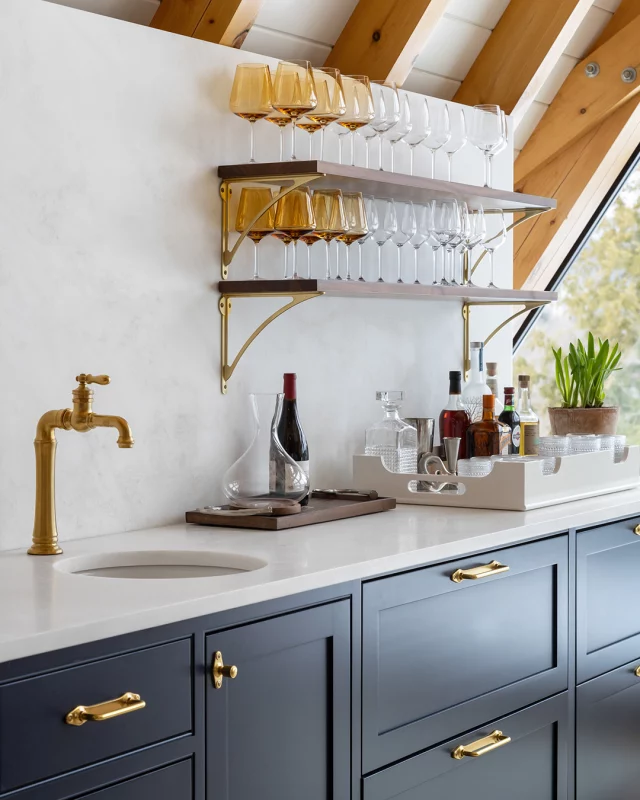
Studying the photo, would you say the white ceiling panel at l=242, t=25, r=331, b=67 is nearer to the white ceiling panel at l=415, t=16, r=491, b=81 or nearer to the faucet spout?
the white ceiling panel at l=415, t=16, r=491, b=81

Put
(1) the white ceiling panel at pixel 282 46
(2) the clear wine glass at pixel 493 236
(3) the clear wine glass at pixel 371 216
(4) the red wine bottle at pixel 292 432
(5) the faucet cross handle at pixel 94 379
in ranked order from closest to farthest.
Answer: (5) the faucet cross handle at pixel 94 379 < (4) the red wine bottle at pixel 292 432 < (3) the clear wine glass at pixel 371 216 < (1) the white ceiling panel at pixel 282 46 < (2) the clear wine glass at pixel 493 236

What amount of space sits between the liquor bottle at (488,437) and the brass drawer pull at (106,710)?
1615 millimetres

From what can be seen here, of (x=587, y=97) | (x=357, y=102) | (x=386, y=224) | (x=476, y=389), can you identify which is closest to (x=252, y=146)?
(x=357, y=102)

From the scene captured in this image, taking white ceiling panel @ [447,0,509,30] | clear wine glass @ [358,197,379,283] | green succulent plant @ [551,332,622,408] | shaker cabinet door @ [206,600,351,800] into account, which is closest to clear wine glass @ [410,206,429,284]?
clear wine glass @ [358,197,379,283]

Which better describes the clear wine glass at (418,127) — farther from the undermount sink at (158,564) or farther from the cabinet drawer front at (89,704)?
the cabinet drawer front at (89,704)

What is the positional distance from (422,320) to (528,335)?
1622 mm

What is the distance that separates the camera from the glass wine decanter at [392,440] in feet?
9.52

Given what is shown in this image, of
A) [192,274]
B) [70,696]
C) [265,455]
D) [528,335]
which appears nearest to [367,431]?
[265,455]

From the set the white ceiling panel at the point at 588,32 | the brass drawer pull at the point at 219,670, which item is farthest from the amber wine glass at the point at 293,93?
the white ceiling panel at the point at 588,32

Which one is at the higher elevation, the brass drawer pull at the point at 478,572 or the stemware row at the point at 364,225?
the stemware row at the point at 364,225

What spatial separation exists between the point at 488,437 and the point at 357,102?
3.10ft

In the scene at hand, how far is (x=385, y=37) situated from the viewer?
3.11m

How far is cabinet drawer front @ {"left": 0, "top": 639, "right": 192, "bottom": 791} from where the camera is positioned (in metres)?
1.39

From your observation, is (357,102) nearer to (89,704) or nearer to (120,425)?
(120,425)
